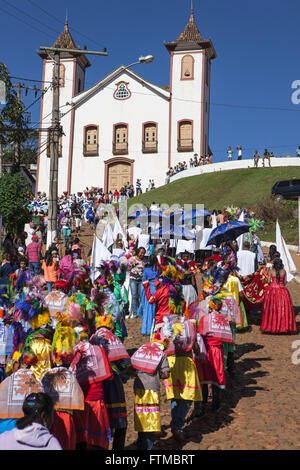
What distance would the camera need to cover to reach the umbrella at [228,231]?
12.9 metres

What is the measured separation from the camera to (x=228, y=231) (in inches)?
520

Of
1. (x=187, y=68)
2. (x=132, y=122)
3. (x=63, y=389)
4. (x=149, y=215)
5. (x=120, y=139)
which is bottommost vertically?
(x=63, y=389)

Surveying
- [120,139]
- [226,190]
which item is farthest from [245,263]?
[120,139]

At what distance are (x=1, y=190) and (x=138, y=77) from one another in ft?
86.7

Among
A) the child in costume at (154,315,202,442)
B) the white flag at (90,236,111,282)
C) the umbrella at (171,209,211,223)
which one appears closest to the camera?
the child in costume at (154,315,202,442)

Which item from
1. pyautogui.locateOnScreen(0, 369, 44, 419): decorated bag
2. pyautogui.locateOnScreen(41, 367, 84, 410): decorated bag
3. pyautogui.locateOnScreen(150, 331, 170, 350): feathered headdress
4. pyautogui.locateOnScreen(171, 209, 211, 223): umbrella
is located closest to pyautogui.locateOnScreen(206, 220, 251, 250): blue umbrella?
pyautogui.locateOnScreen(171, 209, 211, 223): umbrella

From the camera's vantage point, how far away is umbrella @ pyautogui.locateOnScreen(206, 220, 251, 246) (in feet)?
42.4

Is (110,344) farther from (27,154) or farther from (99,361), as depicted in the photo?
(27,154)

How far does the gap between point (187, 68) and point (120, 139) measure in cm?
793

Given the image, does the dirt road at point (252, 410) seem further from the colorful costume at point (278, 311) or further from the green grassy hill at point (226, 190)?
the green grassy hill at point (226, 190)

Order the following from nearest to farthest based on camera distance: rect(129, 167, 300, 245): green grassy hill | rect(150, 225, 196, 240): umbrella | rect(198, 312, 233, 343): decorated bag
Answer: rect(198, 312, 233, 343): decorated bag < rect(150, 225, 196, 240): umbrella < rect(129, 167, 300, 245): green grassy hill

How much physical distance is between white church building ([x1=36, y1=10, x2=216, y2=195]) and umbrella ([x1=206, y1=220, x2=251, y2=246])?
29.9m

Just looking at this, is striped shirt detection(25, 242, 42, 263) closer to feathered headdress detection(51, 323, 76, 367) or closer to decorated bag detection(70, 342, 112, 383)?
feathered headdress detection(51, 323, 76, 367)

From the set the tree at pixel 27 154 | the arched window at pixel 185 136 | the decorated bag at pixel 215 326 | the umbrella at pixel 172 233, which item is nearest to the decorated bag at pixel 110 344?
the decorated bag at pixel 215 326
